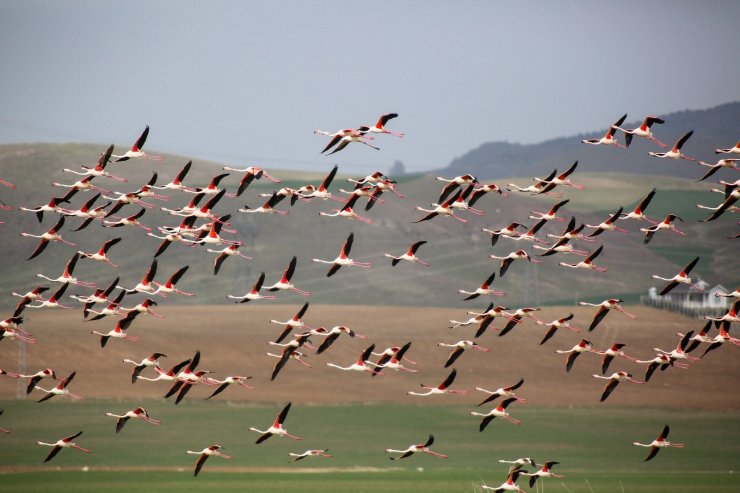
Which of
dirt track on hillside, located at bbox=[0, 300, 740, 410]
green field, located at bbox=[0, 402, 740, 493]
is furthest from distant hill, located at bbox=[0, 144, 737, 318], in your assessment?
green field, located at bbox=[0, 402, 740, 493]

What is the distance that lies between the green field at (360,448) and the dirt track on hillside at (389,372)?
3.12m

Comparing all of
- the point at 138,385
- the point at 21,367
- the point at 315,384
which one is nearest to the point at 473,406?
the point at 315,384

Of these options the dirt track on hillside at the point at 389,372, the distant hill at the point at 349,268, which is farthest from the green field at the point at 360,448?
the distant hill at the point at 349,268

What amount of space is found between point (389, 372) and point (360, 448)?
21.9 meters

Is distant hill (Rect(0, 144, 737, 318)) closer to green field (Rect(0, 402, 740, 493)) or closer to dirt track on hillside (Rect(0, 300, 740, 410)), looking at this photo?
dirt track on hillside (Rect(0, 300, 740, 410))

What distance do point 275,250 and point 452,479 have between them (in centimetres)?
11569

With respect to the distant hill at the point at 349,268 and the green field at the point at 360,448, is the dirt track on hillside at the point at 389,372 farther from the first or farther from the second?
the distant hill at the point at 349,268

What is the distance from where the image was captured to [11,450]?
7394cm

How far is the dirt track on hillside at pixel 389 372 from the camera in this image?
297 feet

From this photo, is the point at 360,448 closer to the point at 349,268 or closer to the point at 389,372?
the point at 389,372

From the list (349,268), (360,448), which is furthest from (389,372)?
(349,268)

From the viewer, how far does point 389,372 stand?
3846 inches

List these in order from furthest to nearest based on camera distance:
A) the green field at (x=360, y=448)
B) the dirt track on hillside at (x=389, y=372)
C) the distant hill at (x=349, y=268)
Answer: the distant hill at (x=349, y=268) → the dirt track on hillside at (x=389, y=372) → the green field at (x=360, y=448)

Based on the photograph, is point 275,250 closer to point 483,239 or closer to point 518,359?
point 483,239
